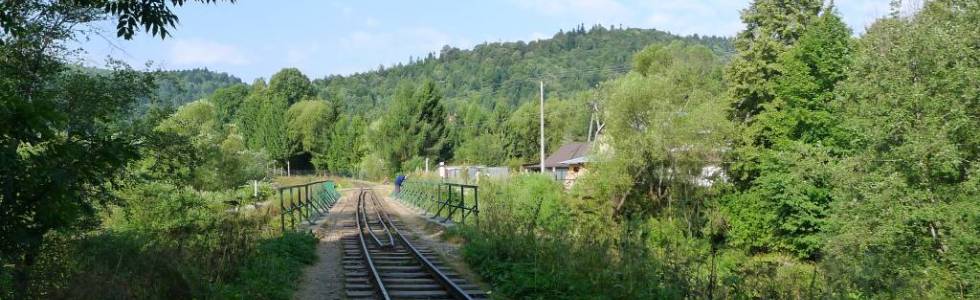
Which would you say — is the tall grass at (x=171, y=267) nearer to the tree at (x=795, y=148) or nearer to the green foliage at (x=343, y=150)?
the tree at (x=795, y=148)

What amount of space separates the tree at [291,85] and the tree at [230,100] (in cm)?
1105

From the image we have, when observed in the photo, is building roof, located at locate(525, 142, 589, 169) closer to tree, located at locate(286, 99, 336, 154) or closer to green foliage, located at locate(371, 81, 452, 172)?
green foliage, located at locate(371, 81, 452, 172)

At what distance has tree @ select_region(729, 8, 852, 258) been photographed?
1241 inches

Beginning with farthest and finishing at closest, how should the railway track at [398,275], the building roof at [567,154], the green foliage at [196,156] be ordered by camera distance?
the building roof at [567,154]
the green foliage at [196,156]
the railway track at [398,275]

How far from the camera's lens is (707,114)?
3275 cm

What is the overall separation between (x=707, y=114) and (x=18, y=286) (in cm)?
2911

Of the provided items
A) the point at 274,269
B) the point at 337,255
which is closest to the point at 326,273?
the point at 274,269

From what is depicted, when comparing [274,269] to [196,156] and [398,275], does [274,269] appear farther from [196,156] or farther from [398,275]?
[196,156]

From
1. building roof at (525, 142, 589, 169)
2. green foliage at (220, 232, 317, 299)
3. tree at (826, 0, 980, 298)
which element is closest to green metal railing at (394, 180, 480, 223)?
green foliage at (220, 232, 317, 299)

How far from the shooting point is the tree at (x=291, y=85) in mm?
116125

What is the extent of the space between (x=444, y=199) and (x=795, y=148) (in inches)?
595

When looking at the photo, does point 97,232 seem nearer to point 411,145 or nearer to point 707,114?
point 707,114

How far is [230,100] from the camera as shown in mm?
126562

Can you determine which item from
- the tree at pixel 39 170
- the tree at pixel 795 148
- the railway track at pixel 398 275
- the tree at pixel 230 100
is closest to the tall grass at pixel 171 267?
the tree at pixel 39 170
